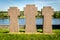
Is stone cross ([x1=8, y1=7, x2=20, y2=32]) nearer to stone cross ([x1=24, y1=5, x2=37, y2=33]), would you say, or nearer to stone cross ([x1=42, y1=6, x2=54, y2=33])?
stone cross ([x1=24, y1=5, x2=37, y2=33])

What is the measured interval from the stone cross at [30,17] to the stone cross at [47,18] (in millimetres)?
1129

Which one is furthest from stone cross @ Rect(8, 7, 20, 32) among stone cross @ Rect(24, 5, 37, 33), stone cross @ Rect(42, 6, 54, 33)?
stone cross @ Rect(42, 6, 54, 33)

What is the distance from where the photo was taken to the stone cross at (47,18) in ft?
81.4

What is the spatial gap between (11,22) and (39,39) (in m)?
9.04

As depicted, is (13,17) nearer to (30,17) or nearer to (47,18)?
(30,17)

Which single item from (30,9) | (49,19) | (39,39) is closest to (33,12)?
(30,9)

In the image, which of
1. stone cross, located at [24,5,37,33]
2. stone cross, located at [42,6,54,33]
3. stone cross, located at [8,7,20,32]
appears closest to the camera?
stone cross, located at [24,5,37,33]

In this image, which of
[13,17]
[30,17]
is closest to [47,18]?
[30,17]

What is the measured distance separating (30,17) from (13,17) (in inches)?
77.7

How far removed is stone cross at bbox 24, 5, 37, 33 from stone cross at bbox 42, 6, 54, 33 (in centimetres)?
113

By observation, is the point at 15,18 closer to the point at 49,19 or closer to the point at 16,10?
the point at 16,10

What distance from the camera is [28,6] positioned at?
24.6 meters

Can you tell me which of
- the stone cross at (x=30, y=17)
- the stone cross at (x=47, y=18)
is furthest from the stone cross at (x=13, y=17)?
the stone cross at (x=47, y=18)

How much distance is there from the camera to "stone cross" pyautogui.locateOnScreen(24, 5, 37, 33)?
80.9 ft
